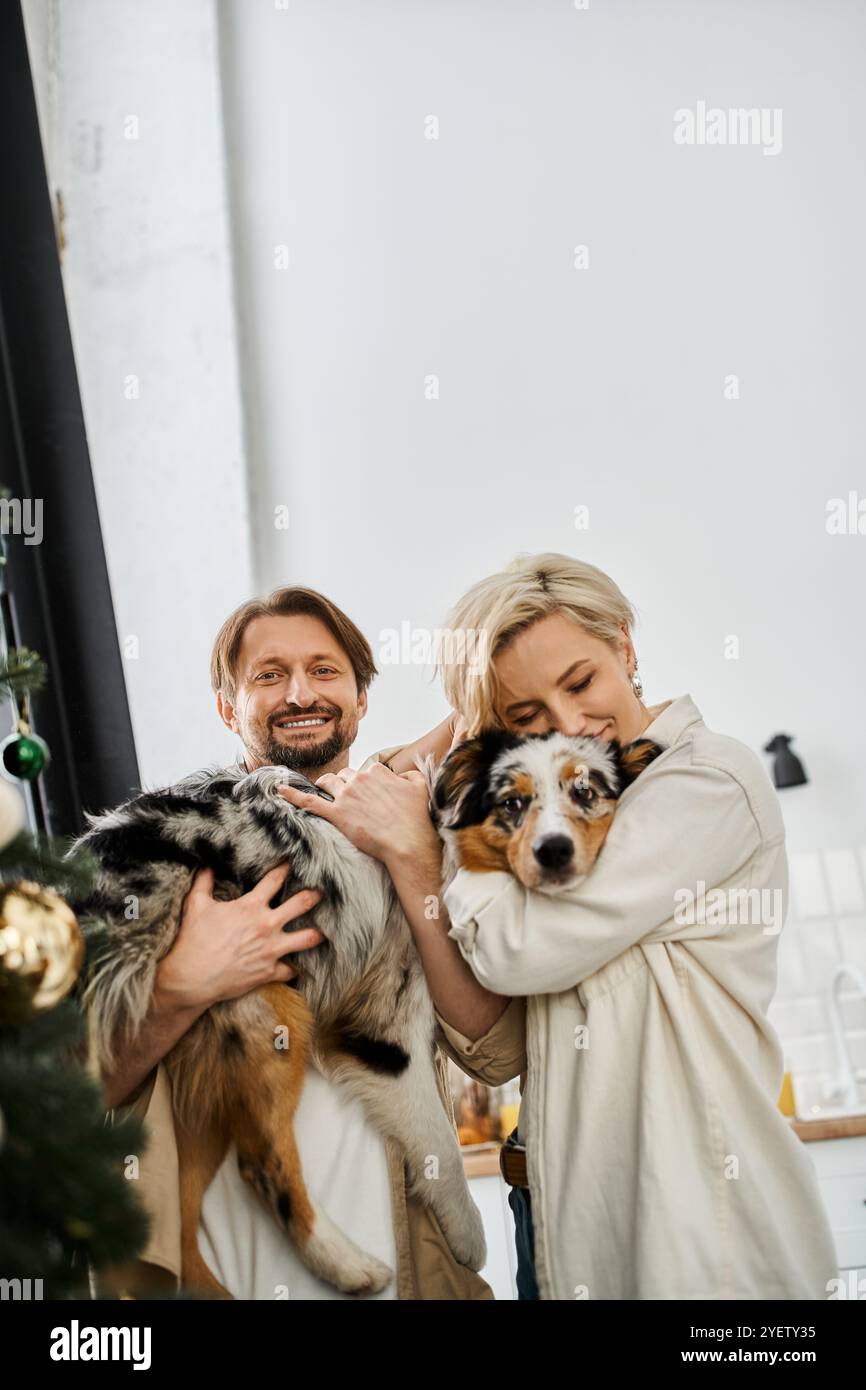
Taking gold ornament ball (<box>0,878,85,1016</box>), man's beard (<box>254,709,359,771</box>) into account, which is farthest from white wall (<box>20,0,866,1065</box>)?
gold ornament ball (<box>0,878,85,1016</box>)

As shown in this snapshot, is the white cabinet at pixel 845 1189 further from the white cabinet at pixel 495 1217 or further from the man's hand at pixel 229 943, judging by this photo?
the man's hand at pixel 229 943

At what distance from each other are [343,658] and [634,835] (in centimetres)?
65

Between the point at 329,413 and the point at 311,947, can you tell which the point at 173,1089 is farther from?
the point at 329,413

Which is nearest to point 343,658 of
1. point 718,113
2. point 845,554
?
point 845,554

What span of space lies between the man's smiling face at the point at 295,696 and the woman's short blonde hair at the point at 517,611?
0.21 meters

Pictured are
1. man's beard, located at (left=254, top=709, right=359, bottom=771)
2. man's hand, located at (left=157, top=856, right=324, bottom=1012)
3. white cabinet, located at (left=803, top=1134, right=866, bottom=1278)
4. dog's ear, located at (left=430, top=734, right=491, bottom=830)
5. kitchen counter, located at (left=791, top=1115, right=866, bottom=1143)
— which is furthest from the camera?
kitchen counter, located at (left=791, top=1115, right=866, bottom=1143)

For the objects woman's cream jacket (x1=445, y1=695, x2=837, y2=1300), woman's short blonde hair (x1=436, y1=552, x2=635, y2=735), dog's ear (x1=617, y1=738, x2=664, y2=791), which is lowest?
woman's cream jacket (x1=445, y1=695, x2=837, y2=1300)

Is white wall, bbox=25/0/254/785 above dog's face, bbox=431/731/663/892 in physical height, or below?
above

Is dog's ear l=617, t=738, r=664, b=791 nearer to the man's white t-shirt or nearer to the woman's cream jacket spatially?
the woman's cream jacket

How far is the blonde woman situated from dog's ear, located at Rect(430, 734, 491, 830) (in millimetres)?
116

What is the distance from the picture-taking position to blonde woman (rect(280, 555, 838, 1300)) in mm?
1636

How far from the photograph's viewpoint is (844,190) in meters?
2.63

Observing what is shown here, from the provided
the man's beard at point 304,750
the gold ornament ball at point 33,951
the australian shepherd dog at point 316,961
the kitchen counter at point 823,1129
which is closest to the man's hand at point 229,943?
the australian shepherd dog at point 316,961

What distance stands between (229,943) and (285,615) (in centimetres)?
62
